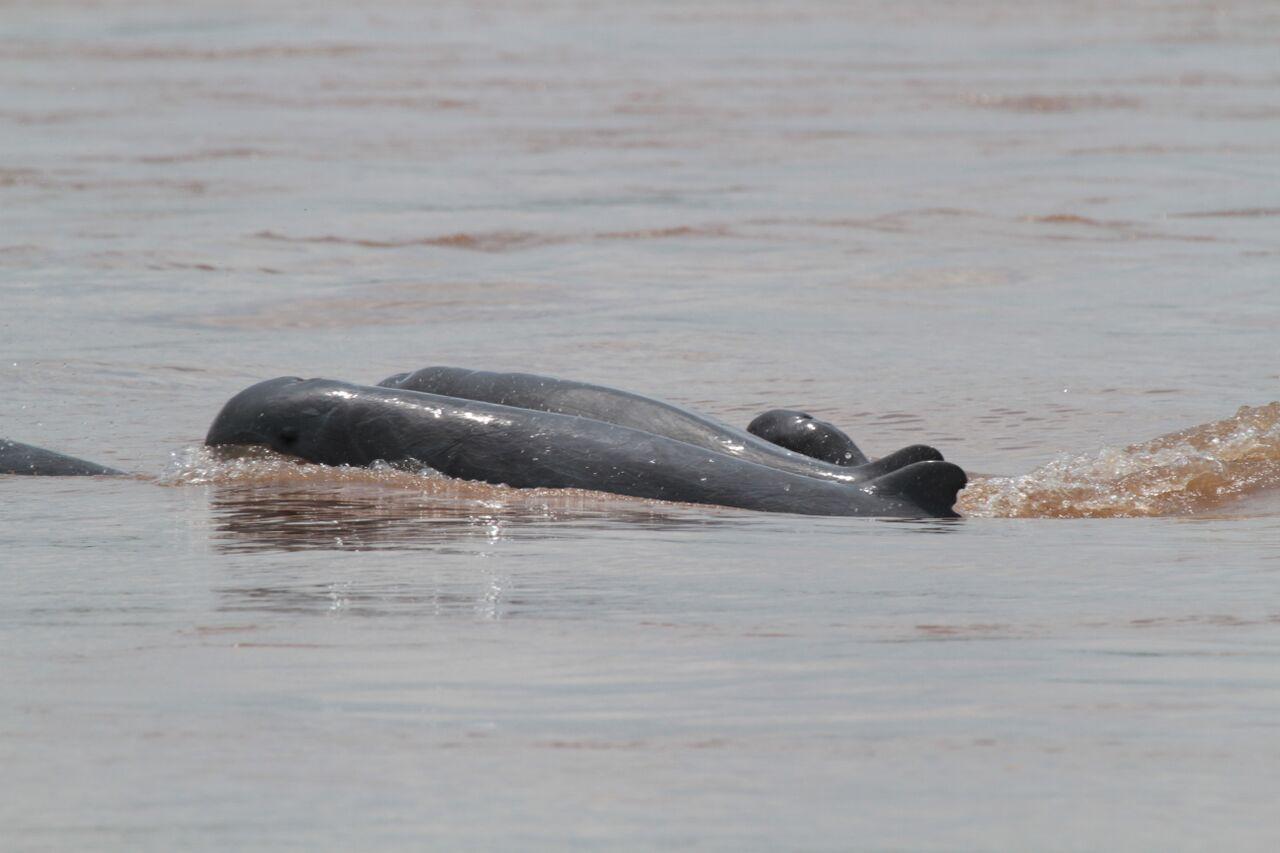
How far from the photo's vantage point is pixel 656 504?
7.81m

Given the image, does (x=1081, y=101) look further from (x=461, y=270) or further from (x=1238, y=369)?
(x=1238, y=369)

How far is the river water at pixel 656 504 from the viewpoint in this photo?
13.4ft

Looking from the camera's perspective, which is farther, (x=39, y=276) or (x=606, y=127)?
(x=606, y=127)

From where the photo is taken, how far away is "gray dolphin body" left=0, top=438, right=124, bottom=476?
8.43 m

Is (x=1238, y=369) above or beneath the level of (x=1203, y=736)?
above

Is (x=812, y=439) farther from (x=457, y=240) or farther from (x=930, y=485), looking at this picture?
(x=457, y=240)

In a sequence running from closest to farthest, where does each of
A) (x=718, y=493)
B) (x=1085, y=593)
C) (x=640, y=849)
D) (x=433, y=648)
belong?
1. (x=640, y=849)
2. (x=433, y=648)
3. (x=1085, y=593)
4. (x=718, y=493)

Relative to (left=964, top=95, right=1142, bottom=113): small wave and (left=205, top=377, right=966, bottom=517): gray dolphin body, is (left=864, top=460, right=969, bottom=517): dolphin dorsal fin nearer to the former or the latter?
(left=205, top=377, right=966, bottom=517): gray dolphin body

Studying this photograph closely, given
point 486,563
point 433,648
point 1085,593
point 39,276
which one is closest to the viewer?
point 433,648

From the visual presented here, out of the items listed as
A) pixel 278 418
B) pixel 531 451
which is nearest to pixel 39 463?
pixel 278 418

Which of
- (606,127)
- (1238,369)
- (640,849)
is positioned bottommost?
(640,849)

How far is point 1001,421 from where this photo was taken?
10.0m

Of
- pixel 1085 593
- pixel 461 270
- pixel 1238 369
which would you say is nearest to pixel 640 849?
pixel 1085 593

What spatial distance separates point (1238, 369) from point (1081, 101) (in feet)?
51.3
